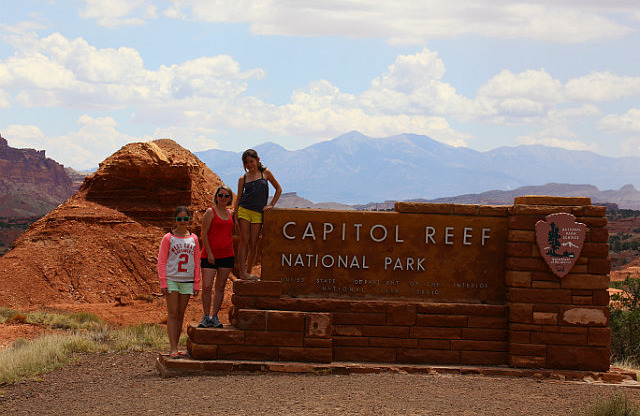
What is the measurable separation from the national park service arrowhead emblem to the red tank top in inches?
157

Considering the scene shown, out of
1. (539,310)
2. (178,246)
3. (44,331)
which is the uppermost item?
(178,246)

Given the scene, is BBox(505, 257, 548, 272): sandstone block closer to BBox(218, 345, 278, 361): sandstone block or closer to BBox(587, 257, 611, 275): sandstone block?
BBox(587, 257, 611, 275): sandstone block

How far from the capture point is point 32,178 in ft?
394

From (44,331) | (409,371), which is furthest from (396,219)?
(44,331)

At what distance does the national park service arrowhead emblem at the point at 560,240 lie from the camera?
30.4 ft

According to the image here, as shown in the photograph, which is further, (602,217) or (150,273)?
(150,273)

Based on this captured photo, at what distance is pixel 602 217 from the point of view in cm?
948

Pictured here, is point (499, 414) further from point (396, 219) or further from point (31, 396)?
point (31, 396)

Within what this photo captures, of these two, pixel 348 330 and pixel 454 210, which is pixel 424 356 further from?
pixel 454 210

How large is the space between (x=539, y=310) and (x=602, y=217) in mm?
1492

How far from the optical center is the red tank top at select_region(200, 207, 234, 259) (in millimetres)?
9219

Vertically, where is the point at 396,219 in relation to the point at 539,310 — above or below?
above

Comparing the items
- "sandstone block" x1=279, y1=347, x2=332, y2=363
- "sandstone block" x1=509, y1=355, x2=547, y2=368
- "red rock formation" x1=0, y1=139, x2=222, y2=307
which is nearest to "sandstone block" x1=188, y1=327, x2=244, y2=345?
"sandstone block" x1=279, y1=347, x2=332, y2=363

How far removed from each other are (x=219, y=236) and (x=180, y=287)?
2.66 feet
